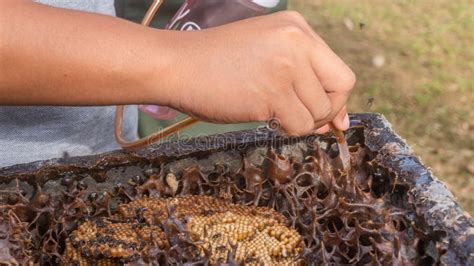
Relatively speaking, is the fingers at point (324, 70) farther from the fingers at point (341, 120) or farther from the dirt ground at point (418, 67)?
the dirt ground at point (418, 67)

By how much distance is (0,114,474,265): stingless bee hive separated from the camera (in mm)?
1200

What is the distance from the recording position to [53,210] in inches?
50.8

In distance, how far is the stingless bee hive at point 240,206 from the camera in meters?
1.20

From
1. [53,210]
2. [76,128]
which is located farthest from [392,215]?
[76,128]

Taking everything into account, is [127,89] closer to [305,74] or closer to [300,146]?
[305,74]

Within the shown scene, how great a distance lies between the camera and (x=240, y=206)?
4.42 feet

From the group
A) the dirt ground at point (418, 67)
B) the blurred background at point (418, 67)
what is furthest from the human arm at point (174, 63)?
the dirt ground at point (418, 67)

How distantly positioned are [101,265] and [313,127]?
0.45 m

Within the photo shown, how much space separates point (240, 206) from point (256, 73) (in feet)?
1.16

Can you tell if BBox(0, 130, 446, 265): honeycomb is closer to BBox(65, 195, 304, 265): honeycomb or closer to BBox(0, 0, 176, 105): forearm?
BBox(65, 195, 304, 265): honeycomb

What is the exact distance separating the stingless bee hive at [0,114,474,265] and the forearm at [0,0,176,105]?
25cm
